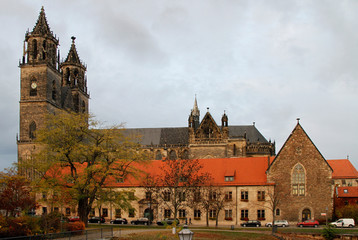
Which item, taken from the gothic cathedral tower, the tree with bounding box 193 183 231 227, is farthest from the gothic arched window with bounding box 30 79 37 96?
the tree with bounding box 193 183 231 227

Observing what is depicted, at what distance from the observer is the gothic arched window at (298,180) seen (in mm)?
58469

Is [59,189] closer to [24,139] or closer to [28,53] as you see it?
[24,139]

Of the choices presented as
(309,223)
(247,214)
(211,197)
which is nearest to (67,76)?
(211,197)


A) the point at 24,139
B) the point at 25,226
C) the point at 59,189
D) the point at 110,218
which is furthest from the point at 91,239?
the point at 24,139

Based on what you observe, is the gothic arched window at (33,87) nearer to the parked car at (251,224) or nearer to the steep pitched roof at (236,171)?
the steep pitched roof at (236,171)

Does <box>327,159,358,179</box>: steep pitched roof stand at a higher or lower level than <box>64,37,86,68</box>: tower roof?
lower

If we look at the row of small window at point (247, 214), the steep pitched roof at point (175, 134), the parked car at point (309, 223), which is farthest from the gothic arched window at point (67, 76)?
the parked car at point (309, 223)

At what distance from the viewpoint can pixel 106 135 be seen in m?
45.7

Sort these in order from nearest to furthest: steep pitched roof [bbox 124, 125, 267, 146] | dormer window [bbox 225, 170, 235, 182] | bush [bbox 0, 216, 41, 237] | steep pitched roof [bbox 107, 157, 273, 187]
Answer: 1. bush [bbox 0, 216, 41, 237]
2. steep pitched roof [bbox 107, 157, 273, 187]
3. dormer window [bbox 225, 170, 235, 182]
4. steep pitched roof [bbox 124, 125, 267, 146]

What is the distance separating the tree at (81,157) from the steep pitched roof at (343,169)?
44.0 m

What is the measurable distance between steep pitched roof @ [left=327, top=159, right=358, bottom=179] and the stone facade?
20.4 m

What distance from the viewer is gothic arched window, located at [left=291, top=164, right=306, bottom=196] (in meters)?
58.5

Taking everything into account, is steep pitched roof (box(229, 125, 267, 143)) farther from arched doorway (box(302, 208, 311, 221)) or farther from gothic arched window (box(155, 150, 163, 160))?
arched doorway (box(302, 208, 311, 221))

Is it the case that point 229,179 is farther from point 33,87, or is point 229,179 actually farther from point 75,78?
point 75,78
